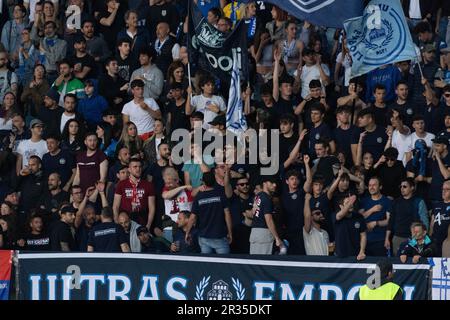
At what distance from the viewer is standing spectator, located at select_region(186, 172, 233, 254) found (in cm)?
1850

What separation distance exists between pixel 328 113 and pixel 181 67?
8.03 feet

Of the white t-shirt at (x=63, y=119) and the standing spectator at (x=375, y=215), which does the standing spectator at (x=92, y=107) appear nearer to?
the white t-shirt at (x=63, y=119)

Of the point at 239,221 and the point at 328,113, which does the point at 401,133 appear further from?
the point at 239,221

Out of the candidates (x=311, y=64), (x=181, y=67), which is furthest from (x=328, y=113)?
(x=181, y=67)

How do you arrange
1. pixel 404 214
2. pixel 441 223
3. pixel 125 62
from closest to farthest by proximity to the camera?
pixel 441 223 < pixel 404 214 < pixel 125 62

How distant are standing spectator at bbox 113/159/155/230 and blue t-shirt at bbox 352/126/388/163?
297 centimetres

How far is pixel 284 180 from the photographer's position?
1911cm

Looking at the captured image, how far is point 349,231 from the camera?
18016 millimetres

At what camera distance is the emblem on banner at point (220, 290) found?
17578mm

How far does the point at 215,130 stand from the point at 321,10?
2298mm

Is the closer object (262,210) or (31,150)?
(262,210)

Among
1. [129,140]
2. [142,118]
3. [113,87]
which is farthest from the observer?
[113,87]

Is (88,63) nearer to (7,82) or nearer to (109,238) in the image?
(7,82)

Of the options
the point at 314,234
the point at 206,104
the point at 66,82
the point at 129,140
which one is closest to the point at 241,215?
the point at 314,234
